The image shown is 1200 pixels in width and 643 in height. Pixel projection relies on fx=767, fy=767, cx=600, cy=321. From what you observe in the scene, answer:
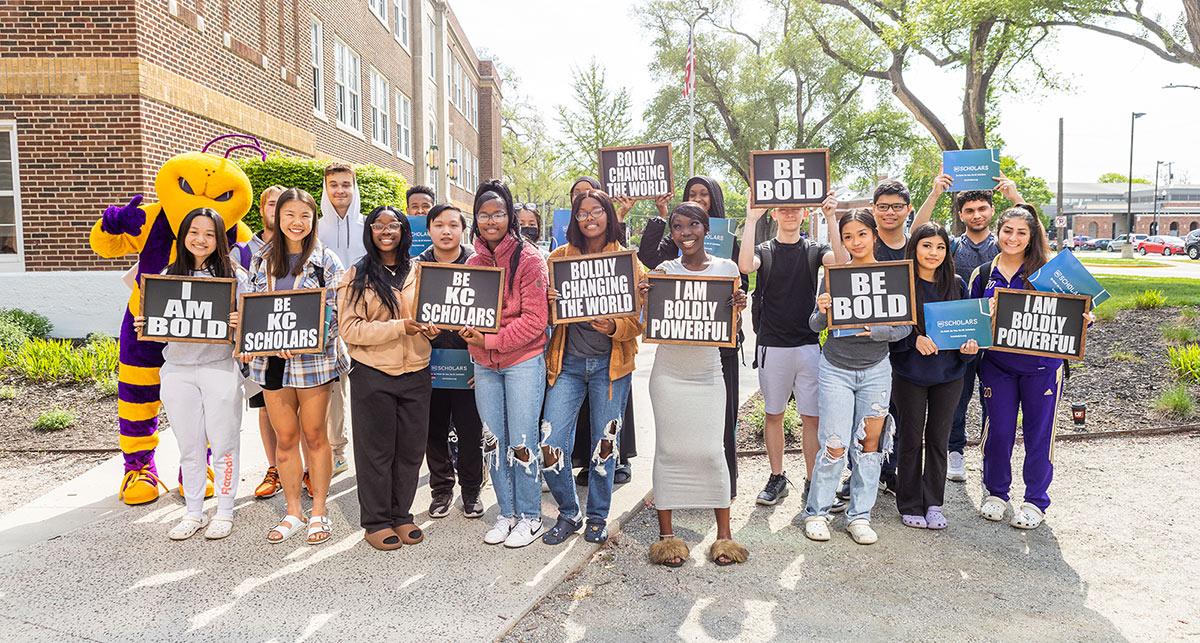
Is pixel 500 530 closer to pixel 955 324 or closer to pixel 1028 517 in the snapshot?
pixel 955 324

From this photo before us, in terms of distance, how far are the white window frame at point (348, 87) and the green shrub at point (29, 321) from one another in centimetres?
885

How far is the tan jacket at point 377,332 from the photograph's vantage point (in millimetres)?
4188

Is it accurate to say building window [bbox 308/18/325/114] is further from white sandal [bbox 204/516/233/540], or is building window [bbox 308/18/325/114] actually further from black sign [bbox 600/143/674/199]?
white sandal [bbox 204/516/233/540]

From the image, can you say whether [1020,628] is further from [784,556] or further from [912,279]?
[912,279]

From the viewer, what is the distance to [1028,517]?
467 centimetres

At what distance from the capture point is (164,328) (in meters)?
4.37

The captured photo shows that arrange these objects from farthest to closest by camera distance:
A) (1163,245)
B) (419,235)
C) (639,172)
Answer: (1163,245), (639,172), (419,235)

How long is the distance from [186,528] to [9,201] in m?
8.67

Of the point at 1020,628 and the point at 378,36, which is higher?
the point at 378,36

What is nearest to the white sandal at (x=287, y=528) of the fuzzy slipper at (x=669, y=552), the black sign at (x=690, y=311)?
the fuzzy slipper at (x=669, y=552)

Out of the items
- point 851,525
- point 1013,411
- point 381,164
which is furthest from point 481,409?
point 381,164

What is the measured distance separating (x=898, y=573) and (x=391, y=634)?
260 cm

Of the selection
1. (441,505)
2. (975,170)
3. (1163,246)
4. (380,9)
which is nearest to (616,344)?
(441,505)

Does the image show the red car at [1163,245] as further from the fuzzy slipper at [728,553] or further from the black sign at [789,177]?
the fuzzy slipper at [728,553]
